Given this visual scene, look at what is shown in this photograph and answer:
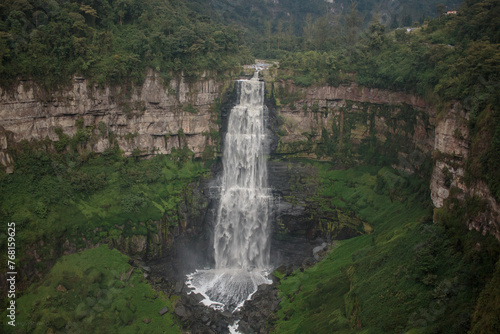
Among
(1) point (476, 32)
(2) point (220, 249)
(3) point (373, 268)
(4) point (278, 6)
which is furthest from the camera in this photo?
(4) point (278, 6)

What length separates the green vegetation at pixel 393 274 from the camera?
15.9 metres

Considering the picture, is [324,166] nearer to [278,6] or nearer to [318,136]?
[318,136]

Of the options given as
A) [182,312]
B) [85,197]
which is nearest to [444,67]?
[182,312]

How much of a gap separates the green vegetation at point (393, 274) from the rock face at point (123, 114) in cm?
1212

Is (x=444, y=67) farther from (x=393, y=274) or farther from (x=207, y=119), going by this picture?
(x=207, y=119)

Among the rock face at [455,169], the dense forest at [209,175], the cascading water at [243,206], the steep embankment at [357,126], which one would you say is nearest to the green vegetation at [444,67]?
the dense forest at [209,175]

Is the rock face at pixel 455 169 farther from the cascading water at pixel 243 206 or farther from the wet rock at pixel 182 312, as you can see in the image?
the wet rock at pixel 182 312

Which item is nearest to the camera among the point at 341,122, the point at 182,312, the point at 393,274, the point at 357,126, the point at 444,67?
the point at 393,274

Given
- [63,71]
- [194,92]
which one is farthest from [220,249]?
[63,71]

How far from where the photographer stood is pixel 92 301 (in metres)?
23.9

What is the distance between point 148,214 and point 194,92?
10.8 m

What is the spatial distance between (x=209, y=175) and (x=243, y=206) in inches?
151

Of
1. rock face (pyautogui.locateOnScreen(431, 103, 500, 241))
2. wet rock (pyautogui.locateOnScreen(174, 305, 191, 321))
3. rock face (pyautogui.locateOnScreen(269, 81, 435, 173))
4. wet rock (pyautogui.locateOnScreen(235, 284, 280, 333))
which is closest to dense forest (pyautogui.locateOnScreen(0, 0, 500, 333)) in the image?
rock face (pyautogui.locateOnScreen(431, 103, 500, 241))

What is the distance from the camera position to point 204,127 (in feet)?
117
